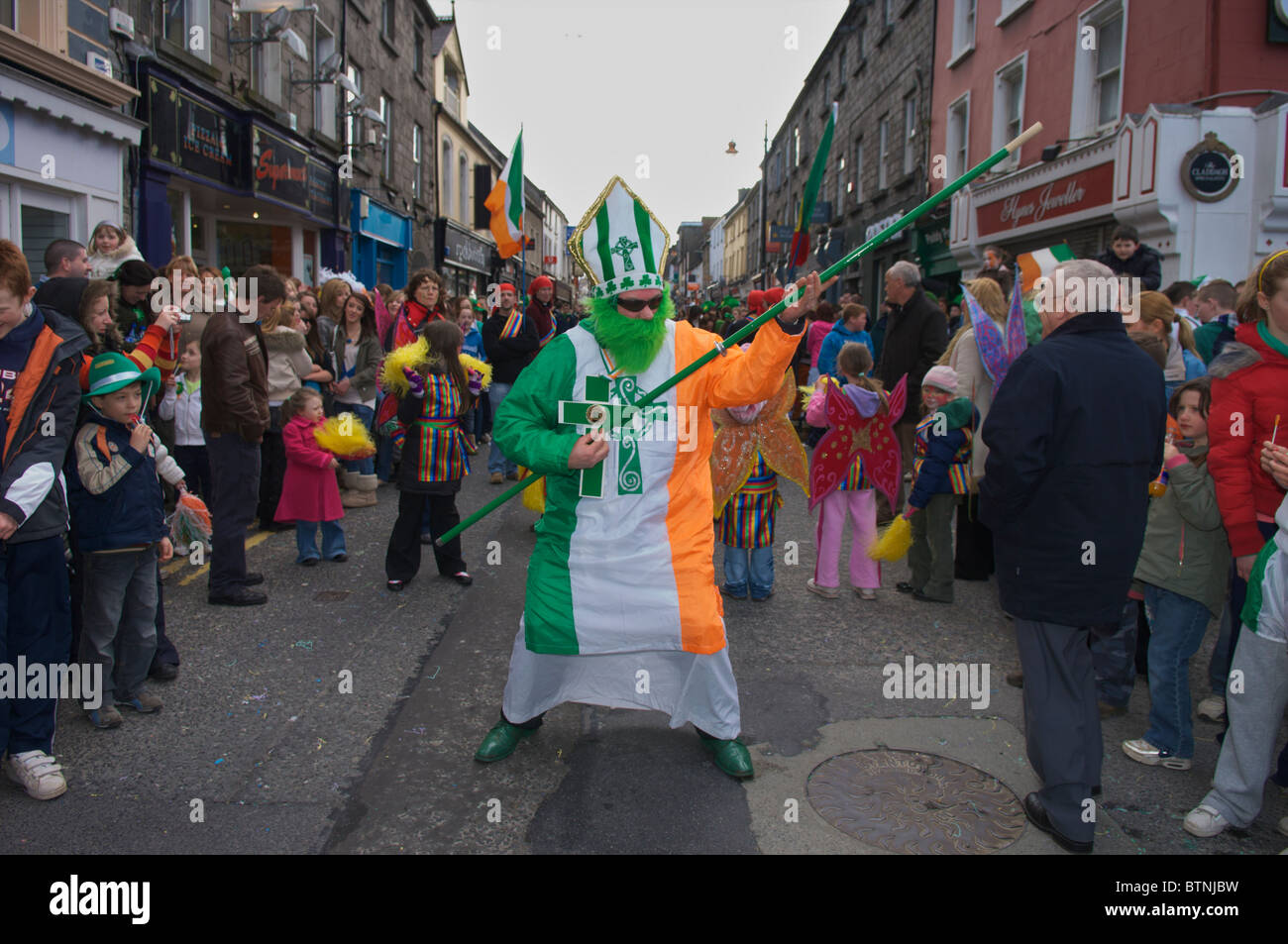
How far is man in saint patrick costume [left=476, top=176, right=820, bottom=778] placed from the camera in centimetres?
345

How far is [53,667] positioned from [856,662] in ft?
11.8

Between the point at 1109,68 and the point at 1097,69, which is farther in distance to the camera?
the point at 1097,69

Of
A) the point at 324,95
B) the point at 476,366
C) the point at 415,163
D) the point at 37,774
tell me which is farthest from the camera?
the point at 415,163

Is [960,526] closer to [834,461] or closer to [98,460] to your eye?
[834,461]

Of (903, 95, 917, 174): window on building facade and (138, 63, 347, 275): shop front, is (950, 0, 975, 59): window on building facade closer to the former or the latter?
(903, 95, 917, 174): window on building facade

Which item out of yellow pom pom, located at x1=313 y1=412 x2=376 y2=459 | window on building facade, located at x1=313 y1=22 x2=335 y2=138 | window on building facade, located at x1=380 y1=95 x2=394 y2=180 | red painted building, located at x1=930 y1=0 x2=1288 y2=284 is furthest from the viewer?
window on building facade, located at x1=380 y1=95 x2=394 y2=180

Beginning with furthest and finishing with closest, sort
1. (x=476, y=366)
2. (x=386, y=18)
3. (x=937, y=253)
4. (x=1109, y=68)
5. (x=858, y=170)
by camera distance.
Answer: (x=858, y=170), (x=386, y=18), (x=937, y=253), (x=1109, y=68), (x=476, y=366)

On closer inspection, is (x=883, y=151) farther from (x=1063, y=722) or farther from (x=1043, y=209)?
(x=1063, y=722)

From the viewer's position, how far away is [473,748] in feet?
12.3

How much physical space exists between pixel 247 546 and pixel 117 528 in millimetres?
3318

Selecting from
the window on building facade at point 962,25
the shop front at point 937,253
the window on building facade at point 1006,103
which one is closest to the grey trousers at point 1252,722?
the window on building facade at point 1006,103

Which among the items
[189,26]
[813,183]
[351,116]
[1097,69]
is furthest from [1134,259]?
[351,116]

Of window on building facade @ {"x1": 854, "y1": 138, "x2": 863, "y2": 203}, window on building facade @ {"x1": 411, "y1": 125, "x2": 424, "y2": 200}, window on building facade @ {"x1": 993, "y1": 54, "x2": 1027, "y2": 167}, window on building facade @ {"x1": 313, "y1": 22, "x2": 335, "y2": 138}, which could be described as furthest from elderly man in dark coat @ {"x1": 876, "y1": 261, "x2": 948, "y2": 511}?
window on building facade @ {"x1": 411, "y1": 125, "x2": 424, "y2": 200}

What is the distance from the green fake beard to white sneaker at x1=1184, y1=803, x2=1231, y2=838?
250 cm
